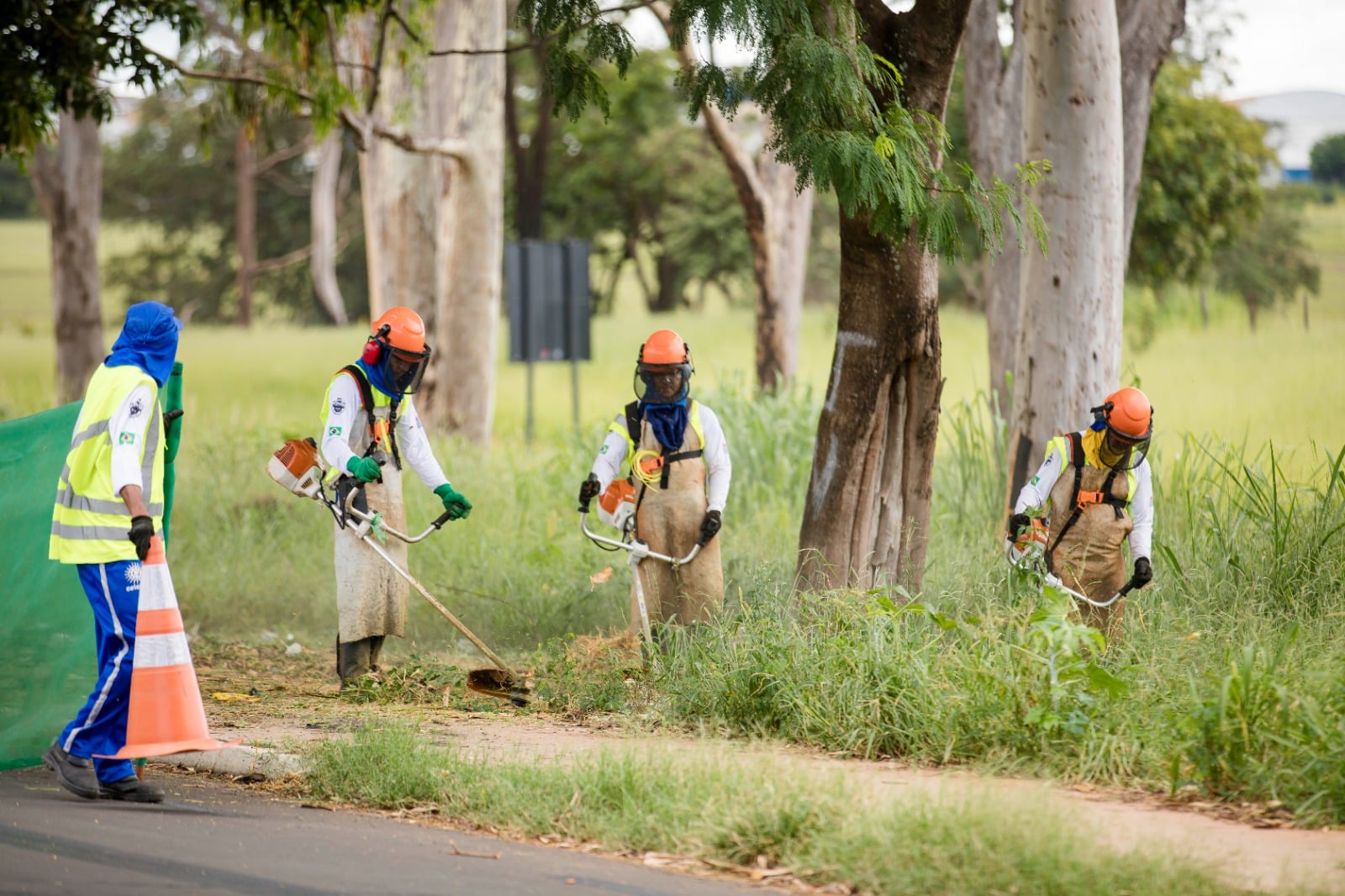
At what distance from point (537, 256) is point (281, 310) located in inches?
1544

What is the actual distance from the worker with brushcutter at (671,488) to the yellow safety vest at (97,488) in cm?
247

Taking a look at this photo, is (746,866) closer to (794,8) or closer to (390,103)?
(794,8)

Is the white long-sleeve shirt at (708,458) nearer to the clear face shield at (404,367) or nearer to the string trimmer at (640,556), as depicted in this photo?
the string trimmer at (640,556)

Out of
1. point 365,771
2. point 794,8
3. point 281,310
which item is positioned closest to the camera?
point 365,771

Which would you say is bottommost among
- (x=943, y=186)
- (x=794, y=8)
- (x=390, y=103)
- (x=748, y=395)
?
(x=748, y=395)

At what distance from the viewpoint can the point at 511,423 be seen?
77.7 feet

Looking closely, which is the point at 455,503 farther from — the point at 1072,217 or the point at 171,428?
the point at 1072,217

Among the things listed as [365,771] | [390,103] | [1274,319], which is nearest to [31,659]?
[365,771]

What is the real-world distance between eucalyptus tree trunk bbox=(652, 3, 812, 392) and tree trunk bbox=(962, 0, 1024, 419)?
96.9 inches

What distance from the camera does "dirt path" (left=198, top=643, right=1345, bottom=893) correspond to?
464cm

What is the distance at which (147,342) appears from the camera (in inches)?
231

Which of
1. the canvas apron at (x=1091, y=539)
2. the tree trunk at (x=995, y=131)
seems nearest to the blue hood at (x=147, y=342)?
the canvas apron at (x=1091, y=539)

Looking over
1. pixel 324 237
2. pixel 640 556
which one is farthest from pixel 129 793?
pixel 324 237

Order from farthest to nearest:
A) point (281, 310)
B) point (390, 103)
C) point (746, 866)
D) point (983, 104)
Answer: point (281, 310), point (390, 103), point (983, 104), point (746, 866)
